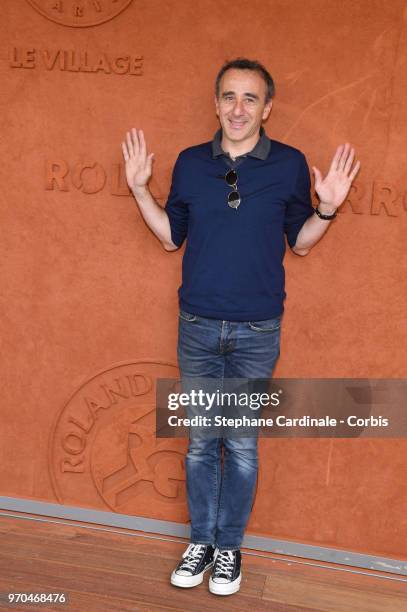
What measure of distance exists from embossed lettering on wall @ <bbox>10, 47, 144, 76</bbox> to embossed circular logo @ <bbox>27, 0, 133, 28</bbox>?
0.11 m

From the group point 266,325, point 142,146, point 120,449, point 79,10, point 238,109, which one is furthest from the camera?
point 120,449

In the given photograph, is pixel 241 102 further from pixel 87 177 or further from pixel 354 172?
pixel 87 177

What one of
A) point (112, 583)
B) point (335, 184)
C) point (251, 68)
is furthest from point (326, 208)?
point (112, 583)

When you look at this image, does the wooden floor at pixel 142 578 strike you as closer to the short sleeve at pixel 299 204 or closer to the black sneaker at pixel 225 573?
the black sneaker at pixel 225 573

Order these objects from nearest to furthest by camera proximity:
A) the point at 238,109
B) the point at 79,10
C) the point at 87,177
→ the point at 238,109 < the point at 79,10 < the point at 87,177

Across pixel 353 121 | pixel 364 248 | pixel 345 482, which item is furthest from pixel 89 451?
pixel 353 121

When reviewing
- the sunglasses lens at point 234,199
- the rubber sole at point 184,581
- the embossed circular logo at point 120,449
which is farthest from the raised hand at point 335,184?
the rubber sole at point 184,581

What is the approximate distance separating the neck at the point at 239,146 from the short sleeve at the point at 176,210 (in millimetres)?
182

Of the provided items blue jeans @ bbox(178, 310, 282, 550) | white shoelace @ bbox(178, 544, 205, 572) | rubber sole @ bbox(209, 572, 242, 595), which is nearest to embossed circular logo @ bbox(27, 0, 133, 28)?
blue jeans @ bbox(178, 310, 282, 550)

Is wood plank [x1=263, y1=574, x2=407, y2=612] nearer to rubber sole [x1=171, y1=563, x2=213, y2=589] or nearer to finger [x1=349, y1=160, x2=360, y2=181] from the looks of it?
Result: rubber sole [x1=171, y1=563, x2=213, y2=589]

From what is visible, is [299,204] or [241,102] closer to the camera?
[241,102]

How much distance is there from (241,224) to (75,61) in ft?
3.00

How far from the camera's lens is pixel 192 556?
7.90ft

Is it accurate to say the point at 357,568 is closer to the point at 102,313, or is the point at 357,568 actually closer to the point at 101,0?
→ the point at 102,313
